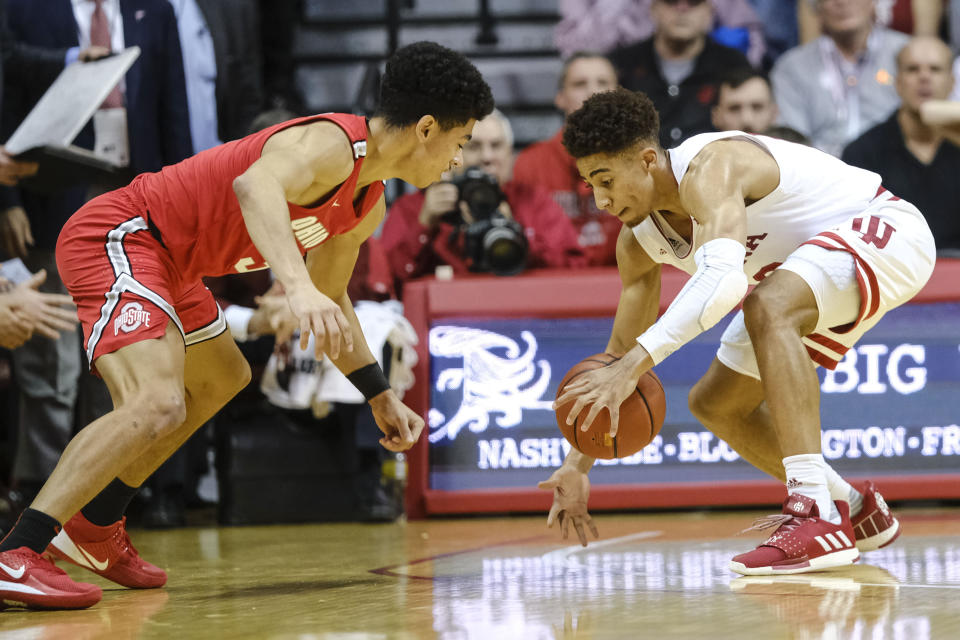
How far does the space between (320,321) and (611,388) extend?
2.79 feet

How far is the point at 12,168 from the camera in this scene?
5.23 metres

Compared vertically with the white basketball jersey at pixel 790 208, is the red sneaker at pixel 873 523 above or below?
below

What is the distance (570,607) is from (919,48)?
4599 millimetres

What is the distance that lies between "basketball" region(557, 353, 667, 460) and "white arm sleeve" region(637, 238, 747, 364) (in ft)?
0.88

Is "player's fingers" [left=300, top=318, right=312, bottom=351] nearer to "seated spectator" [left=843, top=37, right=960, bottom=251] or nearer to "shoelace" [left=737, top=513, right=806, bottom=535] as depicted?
"shoelace" [left=737, top=513, right=806, bottom=535]

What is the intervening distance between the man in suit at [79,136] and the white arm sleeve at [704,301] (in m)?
3.18

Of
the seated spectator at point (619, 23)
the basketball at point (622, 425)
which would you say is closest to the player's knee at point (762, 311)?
the basketball at point (622, 425)

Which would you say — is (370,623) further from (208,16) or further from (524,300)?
(208,16)

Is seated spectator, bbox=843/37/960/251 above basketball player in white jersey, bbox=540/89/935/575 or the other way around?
above

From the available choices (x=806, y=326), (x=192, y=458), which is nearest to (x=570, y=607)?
(x=806, y=326)

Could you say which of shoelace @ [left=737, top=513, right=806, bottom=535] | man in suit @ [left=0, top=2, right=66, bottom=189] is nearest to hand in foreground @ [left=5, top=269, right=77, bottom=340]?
man in suit @ [left=0, top=2, right=66, bottom=189]

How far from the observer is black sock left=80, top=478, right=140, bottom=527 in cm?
354

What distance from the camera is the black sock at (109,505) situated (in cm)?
354

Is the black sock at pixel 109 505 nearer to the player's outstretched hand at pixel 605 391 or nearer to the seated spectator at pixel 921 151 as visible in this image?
the player's outstretched hand at pixel 605 391
